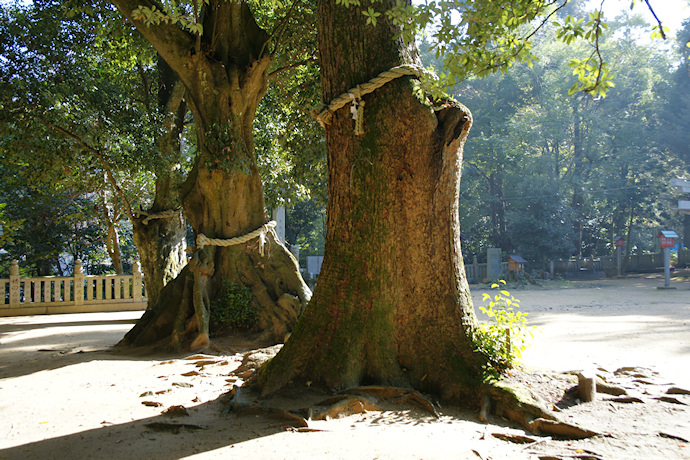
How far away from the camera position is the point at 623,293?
667 inches

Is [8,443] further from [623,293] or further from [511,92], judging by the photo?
[511,92]

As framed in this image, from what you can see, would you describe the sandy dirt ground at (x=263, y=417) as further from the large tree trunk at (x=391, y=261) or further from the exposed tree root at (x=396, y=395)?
the large tree trunk at (x=391, y=261)

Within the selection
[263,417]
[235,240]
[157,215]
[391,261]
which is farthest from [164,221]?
[263,417]

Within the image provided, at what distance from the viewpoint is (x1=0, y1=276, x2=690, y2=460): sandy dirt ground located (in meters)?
2.88

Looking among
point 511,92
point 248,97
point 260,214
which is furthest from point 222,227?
point 511,92

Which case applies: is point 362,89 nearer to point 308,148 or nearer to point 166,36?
point 166,36

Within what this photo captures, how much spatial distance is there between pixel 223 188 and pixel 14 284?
9453mm

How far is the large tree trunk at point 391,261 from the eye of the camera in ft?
12.8

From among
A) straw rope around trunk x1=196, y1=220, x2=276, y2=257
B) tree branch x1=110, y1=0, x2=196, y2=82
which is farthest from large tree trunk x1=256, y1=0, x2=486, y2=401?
tree branch x1=110, y1=0, x2=196, y2=82

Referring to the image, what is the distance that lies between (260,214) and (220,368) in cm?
276

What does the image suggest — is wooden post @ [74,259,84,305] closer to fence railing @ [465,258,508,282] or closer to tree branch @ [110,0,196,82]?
tree branch @ [110,0,196,82]

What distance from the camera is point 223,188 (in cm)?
714

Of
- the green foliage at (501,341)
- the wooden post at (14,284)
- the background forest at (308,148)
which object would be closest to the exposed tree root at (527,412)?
the green foliage at (501,341)

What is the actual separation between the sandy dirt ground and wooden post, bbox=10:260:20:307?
7855 millimetres
